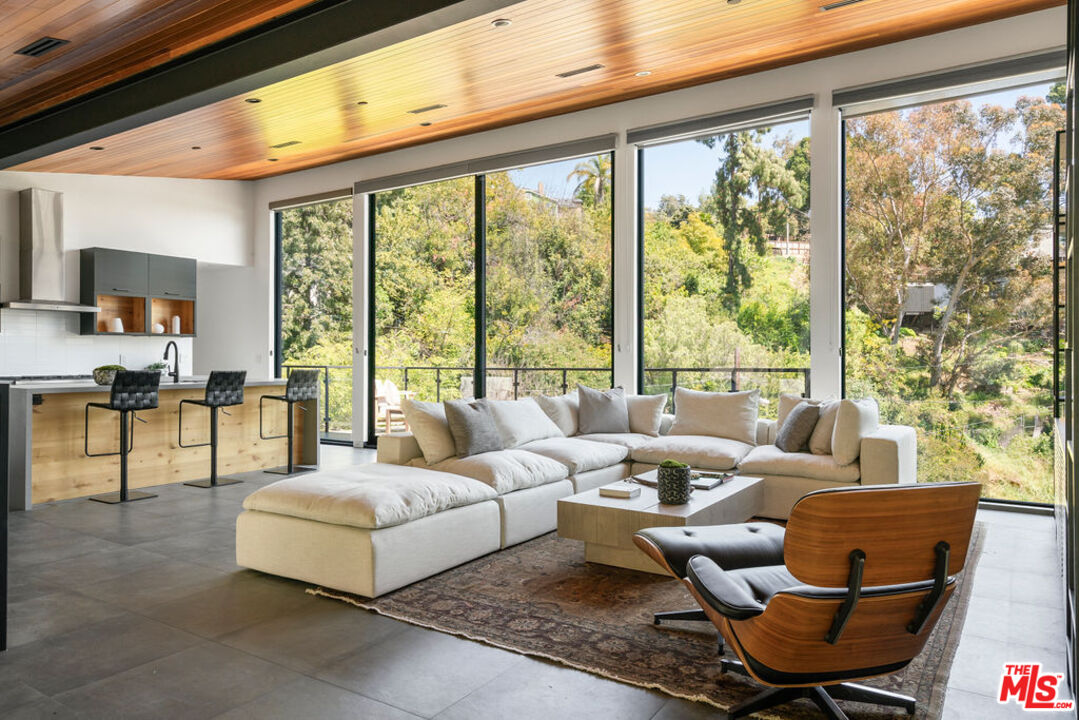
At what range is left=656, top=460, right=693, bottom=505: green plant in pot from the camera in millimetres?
3588

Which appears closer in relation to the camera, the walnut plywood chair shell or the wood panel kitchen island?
the walnut plywood chair shell

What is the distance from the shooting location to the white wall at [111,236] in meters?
7.55

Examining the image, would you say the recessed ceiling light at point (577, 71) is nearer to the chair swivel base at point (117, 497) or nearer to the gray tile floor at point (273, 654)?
the gray tile floor at point (273, 654)

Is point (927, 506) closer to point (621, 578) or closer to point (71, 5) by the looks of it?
point (621, 578)

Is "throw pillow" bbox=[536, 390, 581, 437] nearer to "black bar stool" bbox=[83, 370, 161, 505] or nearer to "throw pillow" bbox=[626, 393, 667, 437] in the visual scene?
"throw pillow" bbox=[626, 393, 667, 437]

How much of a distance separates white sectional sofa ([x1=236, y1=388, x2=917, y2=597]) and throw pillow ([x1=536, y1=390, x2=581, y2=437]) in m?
0.18

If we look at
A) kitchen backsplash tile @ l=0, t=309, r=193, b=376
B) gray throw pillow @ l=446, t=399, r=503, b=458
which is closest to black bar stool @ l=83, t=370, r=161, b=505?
gray throw pillow @ l=446, t=399, r=503, b=458

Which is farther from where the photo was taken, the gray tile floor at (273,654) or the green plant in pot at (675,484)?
the green plant in pot at (675,484)

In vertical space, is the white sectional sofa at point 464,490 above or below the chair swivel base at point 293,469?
above

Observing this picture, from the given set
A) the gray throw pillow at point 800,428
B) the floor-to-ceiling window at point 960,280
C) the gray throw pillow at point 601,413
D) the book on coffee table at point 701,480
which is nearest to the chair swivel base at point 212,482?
the gray throw pillow at point 601,413

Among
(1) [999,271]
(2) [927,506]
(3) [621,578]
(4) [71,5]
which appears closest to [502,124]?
(4) [71,5]

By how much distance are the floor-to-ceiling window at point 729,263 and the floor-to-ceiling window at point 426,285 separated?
341cm

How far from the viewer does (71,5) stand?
13.0 ft

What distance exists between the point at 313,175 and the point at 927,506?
28.5 feet
